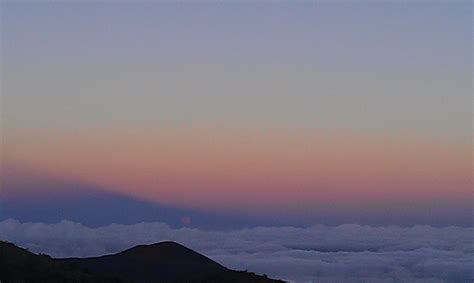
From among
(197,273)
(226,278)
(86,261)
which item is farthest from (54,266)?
(86,261)

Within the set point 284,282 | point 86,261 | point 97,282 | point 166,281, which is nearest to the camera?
point 97,282

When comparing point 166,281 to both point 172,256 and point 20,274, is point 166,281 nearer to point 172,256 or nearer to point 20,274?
point 172,256

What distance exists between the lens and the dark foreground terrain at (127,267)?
95.9 feet

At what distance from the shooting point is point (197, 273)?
4834 centimetres

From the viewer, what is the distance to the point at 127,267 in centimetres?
5122

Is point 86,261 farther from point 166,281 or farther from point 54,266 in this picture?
point 54,266

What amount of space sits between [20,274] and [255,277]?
1165 centimetres

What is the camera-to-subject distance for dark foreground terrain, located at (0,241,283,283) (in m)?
29.2

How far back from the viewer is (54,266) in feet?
101

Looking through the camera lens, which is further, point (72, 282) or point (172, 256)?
point (172, 256)

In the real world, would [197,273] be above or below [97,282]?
above

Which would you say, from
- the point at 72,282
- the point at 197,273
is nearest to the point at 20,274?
the point at 72,282

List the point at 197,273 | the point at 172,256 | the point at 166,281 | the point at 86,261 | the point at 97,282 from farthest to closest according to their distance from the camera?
the point at 172,256 < the point at 86,261 < the point at 197,273 < the point at 166,281 < the point at 97,282

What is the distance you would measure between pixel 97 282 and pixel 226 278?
8391 millimetres
